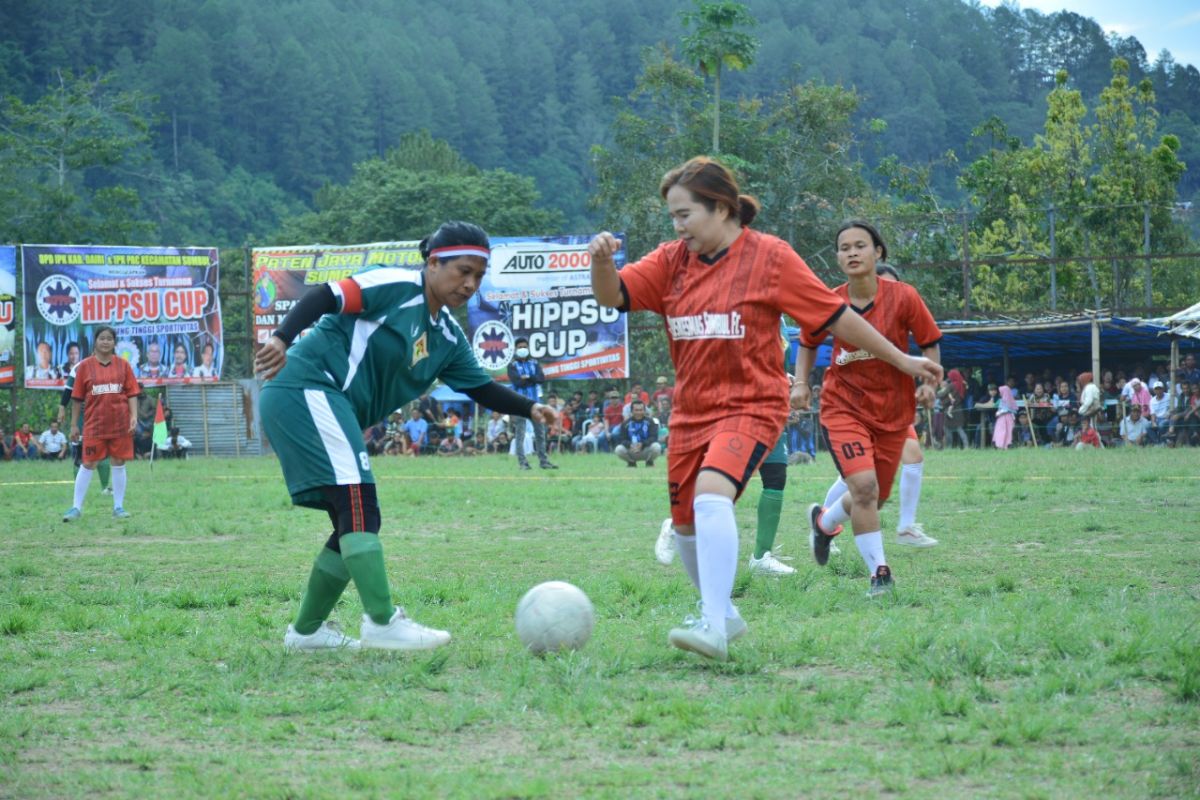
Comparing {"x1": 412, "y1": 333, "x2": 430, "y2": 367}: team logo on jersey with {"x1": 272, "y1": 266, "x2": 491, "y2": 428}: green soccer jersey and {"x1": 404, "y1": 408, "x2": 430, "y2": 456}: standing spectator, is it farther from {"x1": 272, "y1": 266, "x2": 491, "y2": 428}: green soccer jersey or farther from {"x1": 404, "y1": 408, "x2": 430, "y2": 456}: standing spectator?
Answer: {"x1": 404, "y1": 408, "x2": 430, "y2": 456}: standing spectator

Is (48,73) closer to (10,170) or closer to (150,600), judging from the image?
(10,170)

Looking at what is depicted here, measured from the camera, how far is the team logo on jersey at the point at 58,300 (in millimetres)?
31125

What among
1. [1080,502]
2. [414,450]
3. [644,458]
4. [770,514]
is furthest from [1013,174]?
[770,514]

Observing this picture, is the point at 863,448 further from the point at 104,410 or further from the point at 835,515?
the point at 104,410

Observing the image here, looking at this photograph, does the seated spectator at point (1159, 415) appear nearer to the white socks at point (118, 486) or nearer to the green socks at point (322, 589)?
the white socks at point (118, 486)

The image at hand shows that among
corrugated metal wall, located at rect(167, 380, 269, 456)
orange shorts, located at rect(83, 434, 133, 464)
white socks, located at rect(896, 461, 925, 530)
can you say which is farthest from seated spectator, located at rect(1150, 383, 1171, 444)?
orange shorts, located at rect(83, 434, 133, 464)

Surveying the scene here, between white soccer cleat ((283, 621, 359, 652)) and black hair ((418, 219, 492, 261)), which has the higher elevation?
black hair ((418, 219, 492, 261))

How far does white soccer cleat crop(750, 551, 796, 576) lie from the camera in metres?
8.39

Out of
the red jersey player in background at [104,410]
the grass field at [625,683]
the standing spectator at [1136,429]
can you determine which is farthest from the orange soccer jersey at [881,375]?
the standing spectator at [1136,429]

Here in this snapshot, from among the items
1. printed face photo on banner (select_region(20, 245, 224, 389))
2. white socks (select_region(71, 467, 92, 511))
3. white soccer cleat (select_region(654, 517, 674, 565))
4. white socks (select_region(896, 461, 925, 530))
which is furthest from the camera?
printed face photo on banner (select_region(20, 245, 224, 389))

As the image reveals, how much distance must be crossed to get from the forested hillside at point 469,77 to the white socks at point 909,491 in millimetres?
74453

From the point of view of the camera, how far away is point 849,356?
789cm

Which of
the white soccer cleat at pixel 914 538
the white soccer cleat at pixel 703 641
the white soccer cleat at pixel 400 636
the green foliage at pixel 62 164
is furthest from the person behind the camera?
the green foliage at pixel 62 164

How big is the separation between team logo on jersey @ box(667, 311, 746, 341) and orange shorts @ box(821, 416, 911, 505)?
221 centimetres
